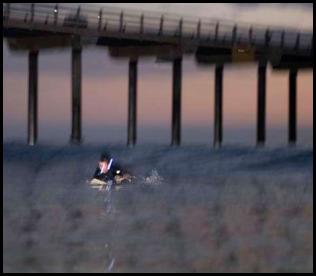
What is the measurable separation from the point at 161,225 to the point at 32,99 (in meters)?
22.8

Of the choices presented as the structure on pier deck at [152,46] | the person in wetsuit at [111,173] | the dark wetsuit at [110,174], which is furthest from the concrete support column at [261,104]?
the dark wetsuit at [110,174]

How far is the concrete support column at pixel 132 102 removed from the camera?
1412 inches

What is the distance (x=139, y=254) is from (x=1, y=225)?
8.52 ft

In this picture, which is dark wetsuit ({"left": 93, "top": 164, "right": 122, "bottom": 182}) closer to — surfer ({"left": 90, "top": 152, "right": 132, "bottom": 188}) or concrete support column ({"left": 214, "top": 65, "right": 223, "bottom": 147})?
surfer ({"left": 90, "top": 152, "right": 132, "bottom": 188})

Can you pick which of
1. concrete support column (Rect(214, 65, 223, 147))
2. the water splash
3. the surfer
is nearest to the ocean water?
the water splash

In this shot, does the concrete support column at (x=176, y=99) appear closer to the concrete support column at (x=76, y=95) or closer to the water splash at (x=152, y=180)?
the concrete support column at (x=76, y=95)

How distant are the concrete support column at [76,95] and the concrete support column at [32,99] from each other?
111cm

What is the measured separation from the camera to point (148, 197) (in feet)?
55.7

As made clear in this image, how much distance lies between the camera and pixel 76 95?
34.9 meters

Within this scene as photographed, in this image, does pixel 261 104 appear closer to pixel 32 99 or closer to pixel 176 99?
pixel 176 99

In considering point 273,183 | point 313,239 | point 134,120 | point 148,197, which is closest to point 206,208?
point 148,197

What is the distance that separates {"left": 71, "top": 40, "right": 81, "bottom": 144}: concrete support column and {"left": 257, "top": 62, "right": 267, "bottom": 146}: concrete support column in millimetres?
5785

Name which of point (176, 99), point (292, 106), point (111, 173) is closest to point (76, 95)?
point (176, 99)

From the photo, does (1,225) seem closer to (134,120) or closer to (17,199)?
(17,199)
